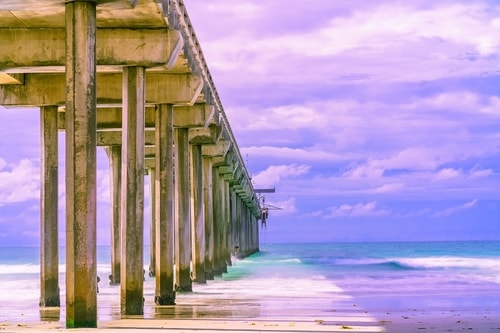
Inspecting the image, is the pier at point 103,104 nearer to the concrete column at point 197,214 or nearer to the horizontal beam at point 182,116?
the horizontal beam at point 182,116

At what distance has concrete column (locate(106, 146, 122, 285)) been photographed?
33.9 m

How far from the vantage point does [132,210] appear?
18.5 meters

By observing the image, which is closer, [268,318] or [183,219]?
[268,318]

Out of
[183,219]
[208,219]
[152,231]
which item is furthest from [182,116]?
[152,231]

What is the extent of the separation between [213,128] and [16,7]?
56.1 feet

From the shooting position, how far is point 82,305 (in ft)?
47.6

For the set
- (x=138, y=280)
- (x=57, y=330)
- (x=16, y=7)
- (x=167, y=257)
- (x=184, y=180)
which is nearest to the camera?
(x=57, y=330)

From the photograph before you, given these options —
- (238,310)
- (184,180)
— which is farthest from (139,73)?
(184,180)

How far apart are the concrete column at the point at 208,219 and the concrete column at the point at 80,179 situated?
835 inches

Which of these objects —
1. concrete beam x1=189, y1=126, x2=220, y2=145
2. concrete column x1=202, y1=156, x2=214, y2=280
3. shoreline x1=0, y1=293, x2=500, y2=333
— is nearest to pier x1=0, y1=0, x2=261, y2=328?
shoreline x1=0, y1=293, x2=500, y2=333

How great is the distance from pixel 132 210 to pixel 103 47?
9.90ft

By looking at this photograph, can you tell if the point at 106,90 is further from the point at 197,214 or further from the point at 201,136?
the point at 197,214

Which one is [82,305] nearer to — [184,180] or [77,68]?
[77,68]

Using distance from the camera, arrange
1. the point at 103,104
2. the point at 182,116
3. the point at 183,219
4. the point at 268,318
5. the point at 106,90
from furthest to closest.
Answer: the point at 182,116 < the point at 183,219 < the point at 103,104 < the point at 106,90 < the point at 268,318
